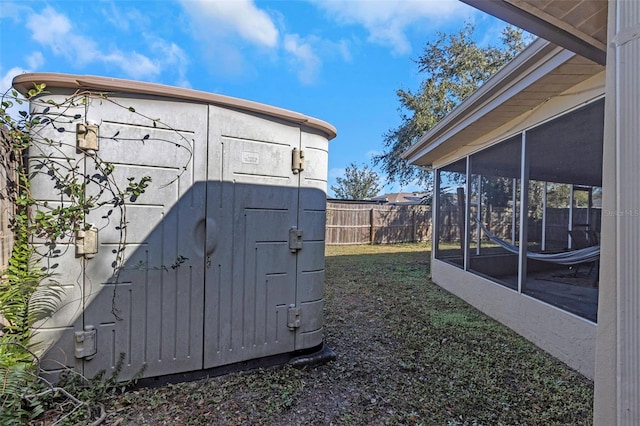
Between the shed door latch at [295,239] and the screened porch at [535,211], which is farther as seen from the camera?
the screened porch at [535,211]

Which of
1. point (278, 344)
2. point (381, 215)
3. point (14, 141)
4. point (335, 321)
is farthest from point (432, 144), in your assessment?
point (381, 215)

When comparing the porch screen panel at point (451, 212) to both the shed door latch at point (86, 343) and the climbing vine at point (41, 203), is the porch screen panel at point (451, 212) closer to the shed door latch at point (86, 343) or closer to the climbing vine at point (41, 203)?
the shed door latch at point (86, 343)

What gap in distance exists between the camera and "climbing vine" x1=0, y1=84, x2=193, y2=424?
179 cm

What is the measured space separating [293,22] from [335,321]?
221 inches

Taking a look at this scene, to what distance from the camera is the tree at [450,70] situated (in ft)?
44.9

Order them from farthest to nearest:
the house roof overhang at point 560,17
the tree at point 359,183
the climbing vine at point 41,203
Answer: the tree at point 359,183 → the climbing vine at point 41,203 → the house roof overhang at point 560,17

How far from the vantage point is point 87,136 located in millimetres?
1935

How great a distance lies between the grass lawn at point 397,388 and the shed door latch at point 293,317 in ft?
1.09

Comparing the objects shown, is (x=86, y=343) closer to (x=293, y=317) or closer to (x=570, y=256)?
(x=293, y=317)

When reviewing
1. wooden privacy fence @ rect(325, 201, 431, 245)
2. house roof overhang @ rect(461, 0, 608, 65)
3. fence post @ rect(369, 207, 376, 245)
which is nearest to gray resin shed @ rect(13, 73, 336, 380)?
house roof overhang @ rect(461, 0, 608, 65)

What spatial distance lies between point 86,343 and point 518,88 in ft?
13.2

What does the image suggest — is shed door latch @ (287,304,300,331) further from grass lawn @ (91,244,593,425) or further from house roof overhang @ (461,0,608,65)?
house roof overhang @ (461,0,608,65)

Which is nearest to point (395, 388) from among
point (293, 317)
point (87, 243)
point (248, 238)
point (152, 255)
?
Answer: point (293, 317)

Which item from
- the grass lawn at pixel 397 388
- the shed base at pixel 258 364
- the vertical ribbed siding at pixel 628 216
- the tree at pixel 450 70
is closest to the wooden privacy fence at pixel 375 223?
the tree at pixel 450 70
